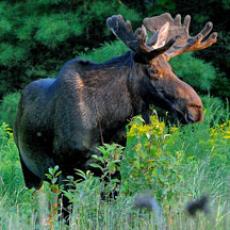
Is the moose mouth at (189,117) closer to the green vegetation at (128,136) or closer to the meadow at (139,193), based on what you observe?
the green vegetation at (128,136)

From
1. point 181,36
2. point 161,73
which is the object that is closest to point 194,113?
point 161,73

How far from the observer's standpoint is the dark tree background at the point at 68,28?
15.1m

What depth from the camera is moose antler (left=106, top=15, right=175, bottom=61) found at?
7473 millimetres

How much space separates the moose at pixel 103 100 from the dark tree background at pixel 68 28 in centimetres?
715

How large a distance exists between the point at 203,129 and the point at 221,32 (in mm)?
6473

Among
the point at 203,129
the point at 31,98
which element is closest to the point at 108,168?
the point at 31,98

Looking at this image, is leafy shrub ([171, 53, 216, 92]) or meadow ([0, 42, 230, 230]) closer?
meadow ([0, 42, 230, 230])

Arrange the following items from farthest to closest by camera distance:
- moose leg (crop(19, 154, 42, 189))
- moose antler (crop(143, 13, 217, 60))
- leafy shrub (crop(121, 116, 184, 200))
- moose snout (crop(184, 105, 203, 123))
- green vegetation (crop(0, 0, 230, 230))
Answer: moose leg (crop(19, 154, 42, 189)), moose antler (crop(143, 13, 217, 60)), moose snout (crop(184, 105, 203, 123)), leafy shrub (crop(121, 116, 184, 200)), green vegetation (crop(0, 0, 230, 230))

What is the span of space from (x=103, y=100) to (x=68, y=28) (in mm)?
7638

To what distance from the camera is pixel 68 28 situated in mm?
15055

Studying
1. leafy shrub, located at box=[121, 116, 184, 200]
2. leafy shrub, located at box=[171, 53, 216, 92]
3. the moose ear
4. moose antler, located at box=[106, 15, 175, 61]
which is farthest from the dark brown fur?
leafy shrub, located at box=[171, 53, 216, 92]

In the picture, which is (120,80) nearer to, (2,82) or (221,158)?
(221,158)

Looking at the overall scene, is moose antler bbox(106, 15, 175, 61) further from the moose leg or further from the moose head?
the moose leg

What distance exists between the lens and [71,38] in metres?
15.8
